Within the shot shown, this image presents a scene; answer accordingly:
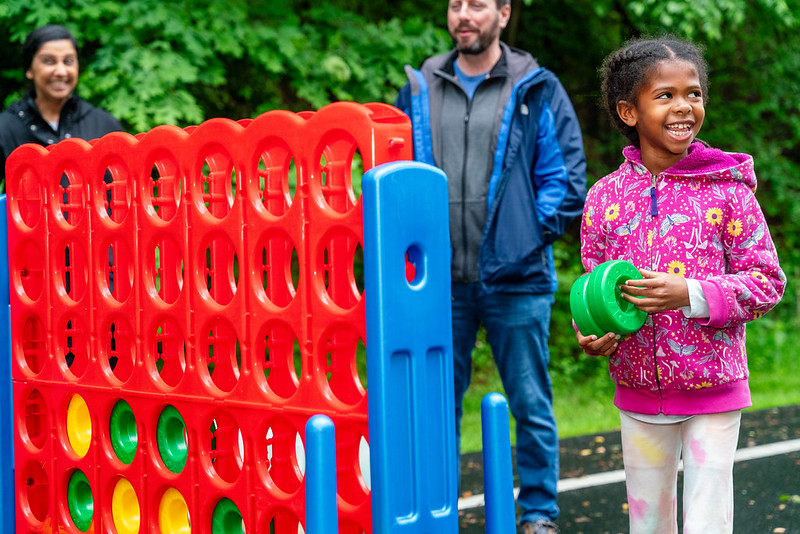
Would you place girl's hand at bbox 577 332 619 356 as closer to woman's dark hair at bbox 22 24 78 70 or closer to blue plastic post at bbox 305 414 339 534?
blue plastic post at bbox 305 414 339 534

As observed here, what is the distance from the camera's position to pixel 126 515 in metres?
3.19

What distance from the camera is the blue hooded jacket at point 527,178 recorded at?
414 cm

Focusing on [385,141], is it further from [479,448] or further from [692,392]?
[479,448]

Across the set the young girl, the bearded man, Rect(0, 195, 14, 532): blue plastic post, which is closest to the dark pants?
the bearded man

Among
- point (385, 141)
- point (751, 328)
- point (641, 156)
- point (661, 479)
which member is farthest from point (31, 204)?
point (751, 328)

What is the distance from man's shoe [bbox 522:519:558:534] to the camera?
13.4ft

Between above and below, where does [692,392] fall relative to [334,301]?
below

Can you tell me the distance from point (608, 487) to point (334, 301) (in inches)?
108

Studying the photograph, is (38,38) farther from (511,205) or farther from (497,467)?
(497,467)

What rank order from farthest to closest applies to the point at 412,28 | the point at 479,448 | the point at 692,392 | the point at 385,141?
the point at 412,28 < the point at 479,448 < the point at 692,392 < the point at 385,141

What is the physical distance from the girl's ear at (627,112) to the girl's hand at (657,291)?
563 mm

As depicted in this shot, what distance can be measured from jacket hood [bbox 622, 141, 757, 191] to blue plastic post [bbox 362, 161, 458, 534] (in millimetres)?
769

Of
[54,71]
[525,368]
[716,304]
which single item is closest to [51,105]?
[54,71]

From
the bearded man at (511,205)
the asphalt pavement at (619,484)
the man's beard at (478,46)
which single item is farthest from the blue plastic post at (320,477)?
the man's beard at (478,46)
